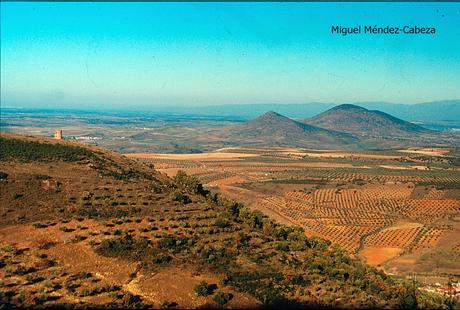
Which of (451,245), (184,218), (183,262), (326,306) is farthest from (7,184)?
(451,245)

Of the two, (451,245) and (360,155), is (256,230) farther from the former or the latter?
(360,155)

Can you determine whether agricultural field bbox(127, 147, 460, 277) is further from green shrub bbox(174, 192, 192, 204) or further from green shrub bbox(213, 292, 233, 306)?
green shrub bbox(213, 292, 233, 306)

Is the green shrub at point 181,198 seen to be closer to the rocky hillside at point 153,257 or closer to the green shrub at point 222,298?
the rocky hillside at point 153,257

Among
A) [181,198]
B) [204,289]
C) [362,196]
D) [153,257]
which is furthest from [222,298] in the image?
[362,196]

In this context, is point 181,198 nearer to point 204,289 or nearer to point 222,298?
point 204,289

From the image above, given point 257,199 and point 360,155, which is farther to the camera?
point 360,155

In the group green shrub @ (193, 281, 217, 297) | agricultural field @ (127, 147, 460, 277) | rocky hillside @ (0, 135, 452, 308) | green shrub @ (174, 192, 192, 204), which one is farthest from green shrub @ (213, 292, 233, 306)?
agricultural field @ (127, 147, 460, 277)

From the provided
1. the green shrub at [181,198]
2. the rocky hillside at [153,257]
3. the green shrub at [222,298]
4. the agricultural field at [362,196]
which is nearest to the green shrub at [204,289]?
the rocky hillside at [153,257]
